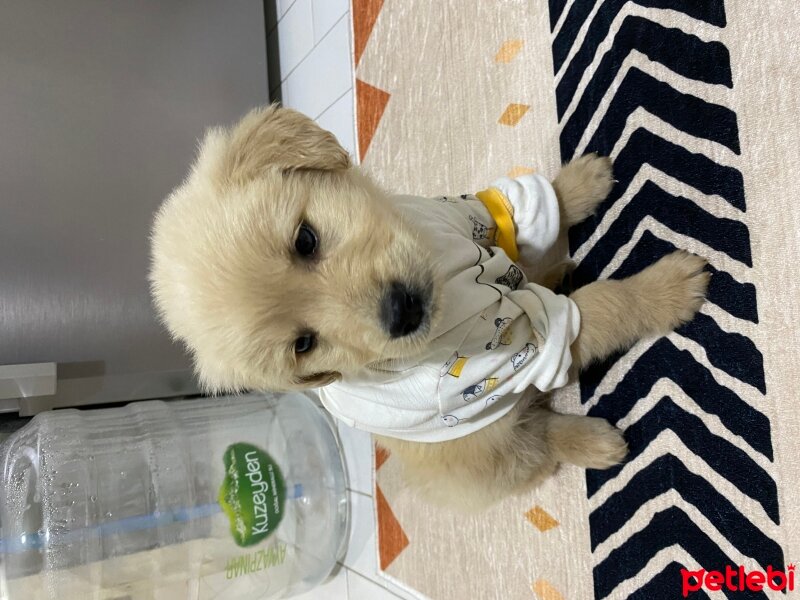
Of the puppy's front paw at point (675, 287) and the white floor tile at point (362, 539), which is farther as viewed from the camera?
the white floor tile at point (362, 539)

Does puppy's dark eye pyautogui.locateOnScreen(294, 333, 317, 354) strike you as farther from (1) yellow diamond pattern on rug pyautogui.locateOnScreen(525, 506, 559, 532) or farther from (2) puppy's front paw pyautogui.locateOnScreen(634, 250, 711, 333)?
(1) yellow diamond pattern on rug pyautogui.locateOnScreen(525, 506, 559, 532)

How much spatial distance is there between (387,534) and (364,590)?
32cm

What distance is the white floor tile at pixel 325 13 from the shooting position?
9.07 feet

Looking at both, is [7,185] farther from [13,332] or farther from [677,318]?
[677,318]

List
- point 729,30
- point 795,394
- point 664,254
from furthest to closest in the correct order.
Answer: point 664,254
point 729,30
point 795,394

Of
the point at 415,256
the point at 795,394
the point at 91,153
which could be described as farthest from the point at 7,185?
the point at 795,394

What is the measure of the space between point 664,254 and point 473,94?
0.93m

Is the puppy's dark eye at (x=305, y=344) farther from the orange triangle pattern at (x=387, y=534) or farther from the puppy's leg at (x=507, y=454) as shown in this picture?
the orange triangle pattern at (x=387, y=534)

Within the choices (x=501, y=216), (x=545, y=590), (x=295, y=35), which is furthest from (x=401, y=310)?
(x=295, y=35)

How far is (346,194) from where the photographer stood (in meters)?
1.29

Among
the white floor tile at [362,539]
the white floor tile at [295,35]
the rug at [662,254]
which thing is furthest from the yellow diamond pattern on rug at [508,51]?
the white floor tile at [362,539]

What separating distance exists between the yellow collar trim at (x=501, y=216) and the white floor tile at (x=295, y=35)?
71.3 inches

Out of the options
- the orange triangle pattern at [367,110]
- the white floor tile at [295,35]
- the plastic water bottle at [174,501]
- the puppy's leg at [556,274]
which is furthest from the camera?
the white floor tile at [295,35]
